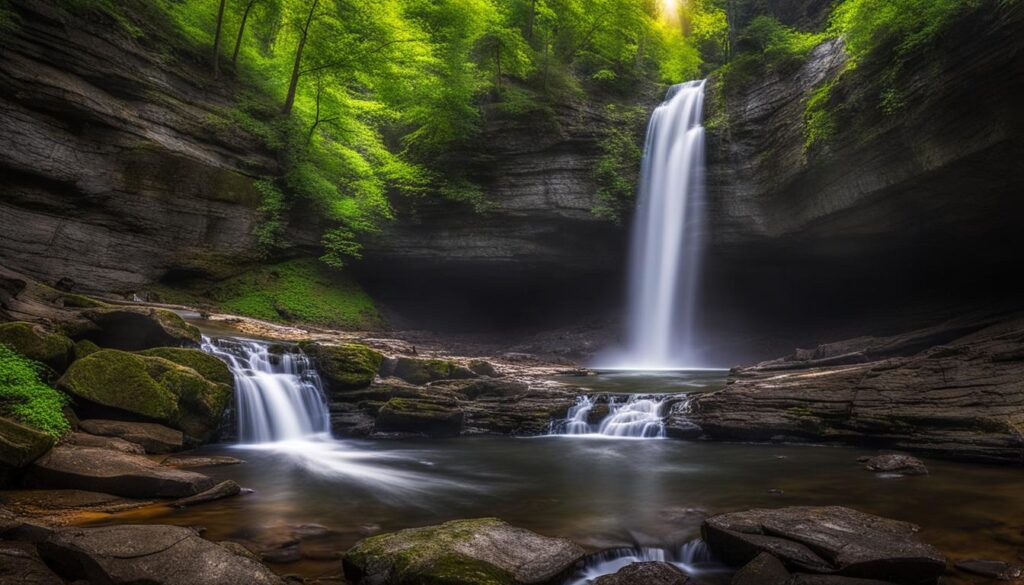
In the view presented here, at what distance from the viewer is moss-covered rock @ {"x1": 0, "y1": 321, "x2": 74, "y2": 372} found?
22.4ft

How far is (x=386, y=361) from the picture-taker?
1191 cm

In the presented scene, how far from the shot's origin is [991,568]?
391 cm

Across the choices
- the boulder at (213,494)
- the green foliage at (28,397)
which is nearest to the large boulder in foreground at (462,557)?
the boulder at (213,494)

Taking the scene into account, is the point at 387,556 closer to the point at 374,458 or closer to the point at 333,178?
the point at 374,458

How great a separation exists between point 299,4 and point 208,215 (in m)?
7.95

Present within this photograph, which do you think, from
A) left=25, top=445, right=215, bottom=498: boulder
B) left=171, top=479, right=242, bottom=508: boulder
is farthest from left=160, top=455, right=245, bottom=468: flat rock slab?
left=171, top=479, right=242, bottom=508: boulder

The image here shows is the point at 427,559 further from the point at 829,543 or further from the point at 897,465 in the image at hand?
the point at 897,465

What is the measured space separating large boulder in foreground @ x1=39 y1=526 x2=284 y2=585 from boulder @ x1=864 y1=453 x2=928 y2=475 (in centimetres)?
751

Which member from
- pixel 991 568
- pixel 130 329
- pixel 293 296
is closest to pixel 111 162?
pixel 293 296

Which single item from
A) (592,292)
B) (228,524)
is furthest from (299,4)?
(228,524)

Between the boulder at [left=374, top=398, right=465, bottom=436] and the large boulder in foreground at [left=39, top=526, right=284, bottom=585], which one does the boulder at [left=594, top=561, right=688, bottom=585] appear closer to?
the large boulder in foreground at [left=39, top=526, right=284, bottom=585]

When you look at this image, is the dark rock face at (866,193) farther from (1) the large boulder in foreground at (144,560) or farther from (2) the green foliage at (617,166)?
(1) the large boulder in foreground at (144,560)

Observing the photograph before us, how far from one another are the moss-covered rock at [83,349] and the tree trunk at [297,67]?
1367cm

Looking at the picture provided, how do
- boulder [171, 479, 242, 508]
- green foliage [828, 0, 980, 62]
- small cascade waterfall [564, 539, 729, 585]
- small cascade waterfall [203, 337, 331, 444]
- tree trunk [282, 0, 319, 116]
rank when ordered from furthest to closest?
tree trunk [282, 0, 319, 116]
green foliage [828, 0, 980, 62]
small cascade waterfall [203, 337, 331, 444]
boulder [171, 479, 242, 508]
small cascade waterfall [564, 539, 729, 585]
